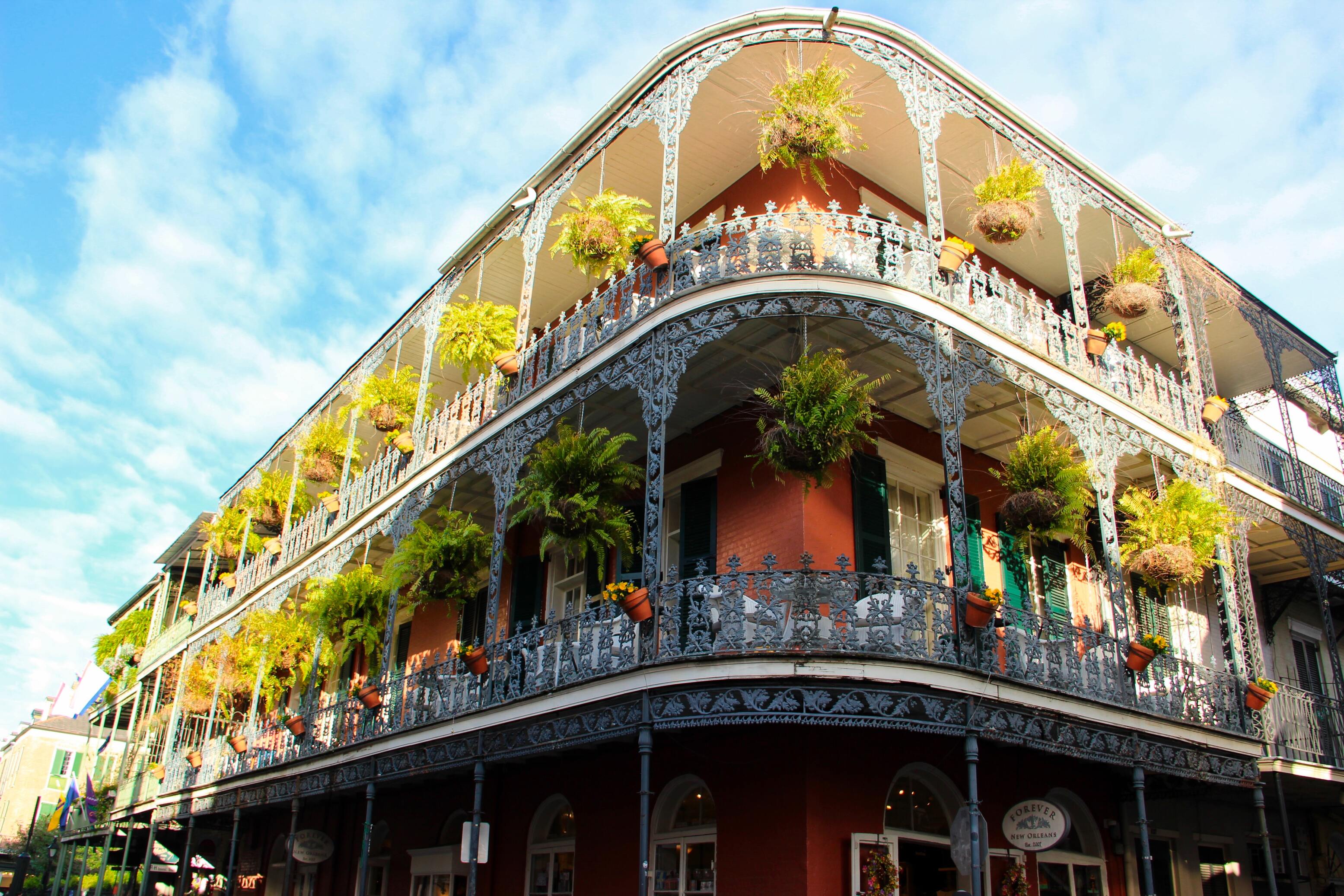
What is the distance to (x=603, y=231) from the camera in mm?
10703

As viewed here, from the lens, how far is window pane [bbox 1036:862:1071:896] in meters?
9.68

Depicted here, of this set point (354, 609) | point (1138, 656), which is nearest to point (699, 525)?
point (1138, 656)

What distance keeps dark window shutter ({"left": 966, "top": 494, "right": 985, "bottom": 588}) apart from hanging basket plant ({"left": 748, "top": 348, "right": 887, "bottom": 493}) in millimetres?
2471

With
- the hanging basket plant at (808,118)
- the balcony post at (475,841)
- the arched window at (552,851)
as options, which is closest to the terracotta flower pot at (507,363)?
the hanging basket plant at (808,118)

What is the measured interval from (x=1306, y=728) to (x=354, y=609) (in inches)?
469

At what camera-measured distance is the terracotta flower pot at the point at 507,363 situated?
458 inches

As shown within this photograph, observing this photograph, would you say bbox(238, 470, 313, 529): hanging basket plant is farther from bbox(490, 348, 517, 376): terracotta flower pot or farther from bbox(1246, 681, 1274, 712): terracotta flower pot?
bbox(1246, 681, 1274, 712): terracotta flower pot

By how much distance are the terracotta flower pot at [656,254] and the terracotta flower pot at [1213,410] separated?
686cm

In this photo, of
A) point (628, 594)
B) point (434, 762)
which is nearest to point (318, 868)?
point (434, 762)

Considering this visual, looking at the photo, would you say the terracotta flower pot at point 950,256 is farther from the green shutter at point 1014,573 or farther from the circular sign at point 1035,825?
the circular sign at point 1035,825

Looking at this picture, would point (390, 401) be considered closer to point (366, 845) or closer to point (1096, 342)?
point (366, 845)

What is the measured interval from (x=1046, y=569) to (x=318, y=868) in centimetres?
1238

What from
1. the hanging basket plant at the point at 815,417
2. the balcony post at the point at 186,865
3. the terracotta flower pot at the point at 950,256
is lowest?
the balcony post at the point at 186,865

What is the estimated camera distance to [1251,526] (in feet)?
39.9
